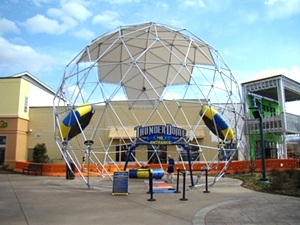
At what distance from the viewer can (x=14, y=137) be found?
105 ft

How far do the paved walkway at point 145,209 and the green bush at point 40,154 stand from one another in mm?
19293

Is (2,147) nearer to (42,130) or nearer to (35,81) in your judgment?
(42,130)

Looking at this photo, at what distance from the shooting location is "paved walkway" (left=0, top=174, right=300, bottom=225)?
8.04 m

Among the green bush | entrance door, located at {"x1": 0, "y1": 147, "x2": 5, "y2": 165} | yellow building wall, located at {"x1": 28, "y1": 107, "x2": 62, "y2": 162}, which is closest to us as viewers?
the green bush

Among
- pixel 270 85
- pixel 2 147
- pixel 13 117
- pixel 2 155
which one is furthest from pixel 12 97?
pixel 270 85

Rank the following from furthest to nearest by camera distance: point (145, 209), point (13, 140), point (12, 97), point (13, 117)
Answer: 1. point (12, 97)
2. point (13, 117)
3. point (13, 140)
4. point (145, 209)

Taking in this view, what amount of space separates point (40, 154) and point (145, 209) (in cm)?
2449

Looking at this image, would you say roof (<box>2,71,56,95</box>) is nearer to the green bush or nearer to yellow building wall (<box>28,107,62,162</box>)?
yellow building wall (<box>28,107,62,162</box>)

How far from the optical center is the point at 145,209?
9.66m

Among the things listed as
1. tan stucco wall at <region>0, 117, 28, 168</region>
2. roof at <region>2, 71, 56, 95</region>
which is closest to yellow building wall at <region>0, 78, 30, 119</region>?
tan stucco wall at <region>0, 117, 28, 168</region>

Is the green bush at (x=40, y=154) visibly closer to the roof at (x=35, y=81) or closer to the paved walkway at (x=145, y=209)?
the roof at (x=35, y=81)

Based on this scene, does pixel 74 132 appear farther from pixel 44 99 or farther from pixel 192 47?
pixel 44 99

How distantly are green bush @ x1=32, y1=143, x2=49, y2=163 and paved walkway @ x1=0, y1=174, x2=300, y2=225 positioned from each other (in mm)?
19293

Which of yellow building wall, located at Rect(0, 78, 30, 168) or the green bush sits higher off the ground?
yellow building wall, located at Rect(0, 78, 30, 168)
